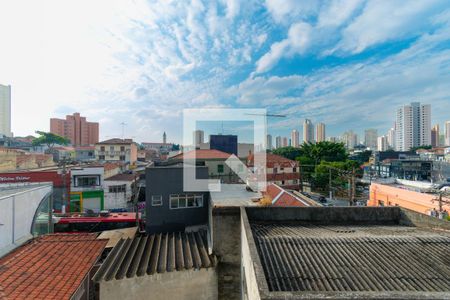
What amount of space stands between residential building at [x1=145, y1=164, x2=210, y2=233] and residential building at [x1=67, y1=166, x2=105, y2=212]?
41.5 ft

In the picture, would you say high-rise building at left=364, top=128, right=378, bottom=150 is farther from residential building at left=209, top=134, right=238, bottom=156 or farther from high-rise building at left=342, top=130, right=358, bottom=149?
residential building at left=209, top=134, right=238, bottom=156

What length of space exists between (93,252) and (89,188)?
1476cm

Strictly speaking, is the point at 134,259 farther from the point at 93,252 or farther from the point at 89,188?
the point at 89,188

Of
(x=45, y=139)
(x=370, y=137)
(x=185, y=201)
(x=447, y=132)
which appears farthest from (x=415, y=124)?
(x=45, y=139)

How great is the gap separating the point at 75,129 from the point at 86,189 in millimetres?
61884

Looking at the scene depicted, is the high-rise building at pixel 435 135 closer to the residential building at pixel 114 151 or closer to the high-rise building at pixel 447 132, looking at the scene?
the high-rise building at pixel 447 132

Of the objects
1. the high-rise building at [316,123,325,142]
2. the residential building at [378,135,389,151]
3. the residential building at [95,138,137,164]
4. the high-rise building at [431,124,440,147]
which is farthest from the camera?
the residential building at [378,135,389,151]

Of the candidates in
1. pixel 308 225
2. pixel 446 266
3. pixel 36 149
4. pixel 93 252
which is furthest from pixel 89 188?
pixel 36 149

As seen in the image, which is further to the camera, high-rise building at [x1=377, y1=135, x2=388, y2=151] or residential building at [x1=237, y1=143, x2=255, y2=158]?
high-rise building at [x1=377, y1=135, x2=388, y2=151]

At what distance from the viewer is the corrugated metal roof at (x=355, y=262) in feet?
9.92

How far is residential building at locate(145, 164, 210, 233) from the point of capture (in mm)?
9922

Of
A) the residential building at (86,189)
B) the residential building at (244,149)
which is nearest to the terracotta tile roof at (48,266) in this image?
the residential building at (86,189)

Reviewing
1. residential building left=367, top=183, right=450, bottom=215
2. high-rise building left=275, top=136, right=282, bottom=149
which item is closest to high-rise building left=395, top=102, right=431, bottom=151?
high-rise building left=275, top=136, right=282, bottom=149

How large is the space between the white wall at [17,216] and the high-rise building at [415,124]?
10073 centimetres
